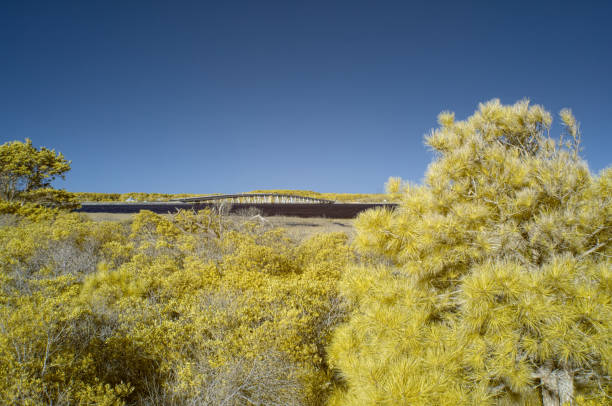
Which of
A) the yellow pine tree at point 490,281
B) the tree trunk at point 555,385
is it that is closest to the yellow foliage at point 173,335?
the yellow pine tree at point 490,281

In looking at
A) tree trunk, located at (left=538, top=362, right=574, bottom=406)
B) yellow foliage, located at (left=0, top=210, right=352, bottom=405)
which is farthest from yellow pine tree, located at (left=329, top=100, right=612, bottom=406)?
yellow foliage, located at (left=0, top=210, right=352, bottom=405)

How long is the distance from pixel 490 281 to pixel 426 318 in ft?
3.38

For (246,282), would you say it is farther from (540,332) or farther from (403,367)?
(540,332)

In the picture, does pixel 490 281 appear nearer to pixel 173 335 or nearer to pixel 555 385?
pixel 555 385

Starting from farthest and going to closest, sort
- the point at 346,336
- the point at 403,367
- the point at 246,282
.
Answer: the point at 246,282, the point at 346,336, the point at 403,367

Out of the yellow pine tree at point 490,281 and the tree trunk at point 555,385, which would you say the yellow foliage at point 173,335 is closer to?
the yellow pine tree at point 490,281

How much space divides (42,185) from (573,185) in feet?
65.5

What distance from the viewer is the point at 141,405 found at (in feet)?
10.3

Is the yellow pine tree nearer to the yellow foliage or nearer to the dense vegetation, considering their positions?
the dense vegetation

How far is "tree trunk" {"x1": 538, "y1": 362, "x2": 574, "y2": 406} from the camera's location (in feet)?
8.31

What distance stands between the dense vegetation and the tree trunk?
0.05ft

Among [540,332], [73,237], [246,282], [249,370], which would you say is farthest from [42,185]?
[540,332]

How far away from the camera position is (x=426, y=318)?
3.05 meters

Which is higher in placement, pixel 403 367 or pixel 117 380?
pixel 403 367
